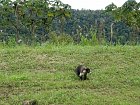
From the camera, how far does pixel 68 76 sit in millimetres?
8766

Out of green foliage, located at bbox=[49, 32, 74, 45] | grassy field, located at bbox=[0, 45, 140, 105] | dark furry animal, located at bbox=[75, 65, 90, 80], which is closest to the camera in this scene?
grassy field, located at bbox=[0, 45, 140, 105]

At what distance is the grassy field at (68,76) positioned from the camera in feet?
24.0

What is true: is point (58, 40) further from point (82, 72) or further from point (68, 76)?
point (82, 72)

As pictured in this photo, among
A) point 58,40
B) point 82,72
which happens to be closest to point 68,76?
point 82,72

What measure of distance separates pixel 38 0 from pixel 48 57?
1002cm

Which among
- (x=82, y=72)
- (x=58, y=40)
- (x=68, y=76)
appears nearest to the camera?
(x=82, y=72)

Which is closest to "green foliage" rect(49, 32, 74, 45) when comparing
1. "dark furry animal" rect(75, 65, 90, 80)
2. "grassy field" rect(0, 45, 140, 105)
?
"grassy field" rect(0, 45, 140, 105)

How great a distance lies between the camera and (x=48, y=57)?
10289 mm

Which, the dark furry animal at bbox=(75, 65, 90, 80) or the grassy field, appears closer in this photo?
the grassy field

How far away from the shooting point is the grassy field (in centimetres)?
730

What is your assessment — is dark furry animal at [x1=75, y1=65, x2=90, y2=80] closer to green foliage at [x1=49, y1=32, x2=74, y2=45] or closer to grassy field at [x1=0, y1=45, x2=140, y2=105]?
grassy field at [x1=0, y1=45, x2=140, y2=105]

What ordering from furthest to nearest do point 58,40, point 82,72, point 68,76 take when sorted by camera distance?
point 58,40
point 68,76
point 82,72

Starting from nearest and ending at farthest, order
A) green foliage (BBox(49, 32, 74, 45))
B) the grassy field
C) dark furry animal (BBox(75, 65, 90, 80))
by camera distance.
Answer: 1. the grassy field
2. dark furry animal (BBox(75, 65, 90, 80))
3. green foliage (BBox(49, 32, 74, 45))

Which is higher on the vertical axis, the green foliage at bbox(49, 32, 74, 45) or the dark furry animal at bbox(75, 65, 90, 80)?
the green foliage at bbox(49, 32, 74, 45)
